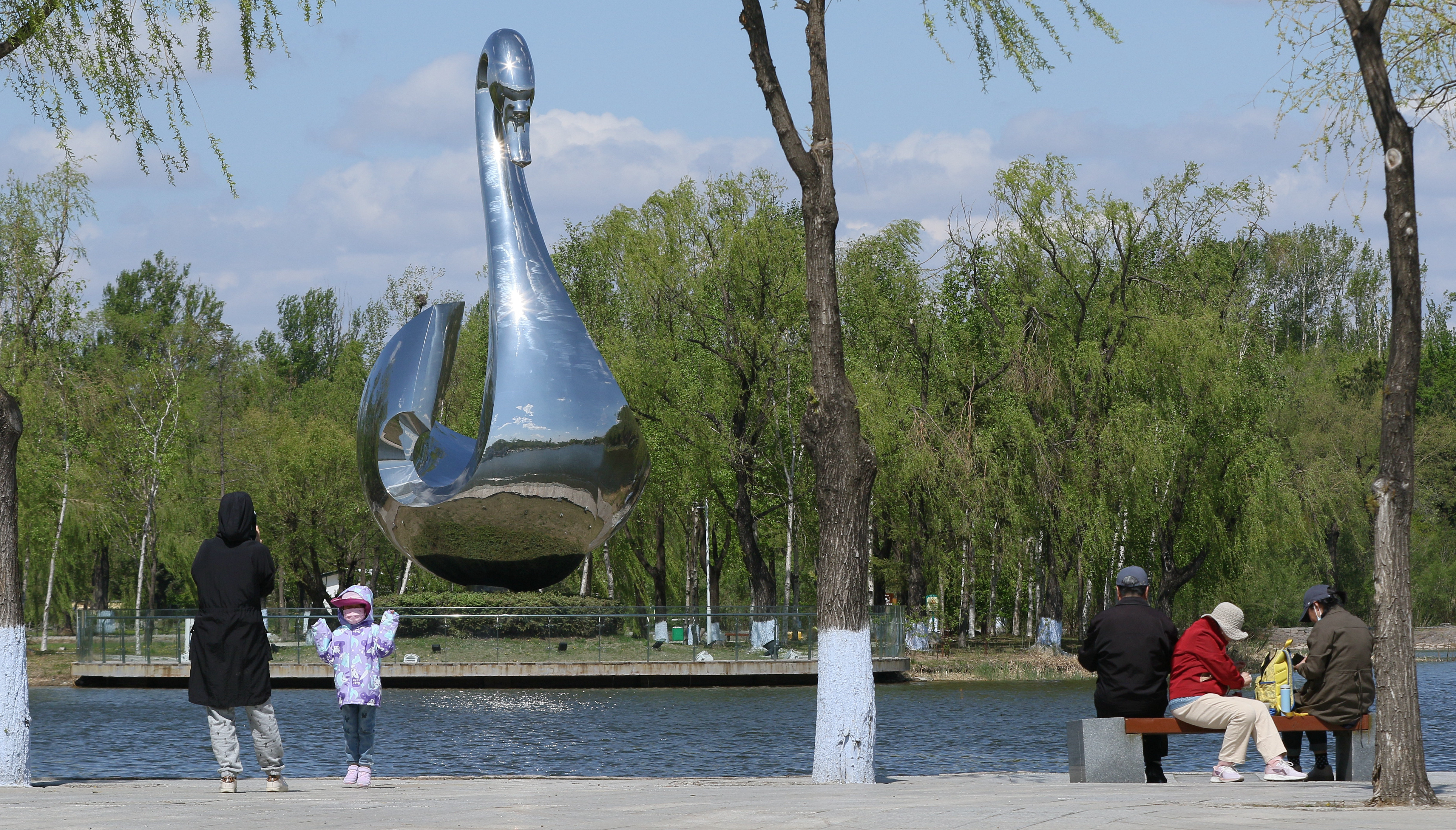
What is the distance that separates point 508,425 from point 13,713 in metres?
13.6

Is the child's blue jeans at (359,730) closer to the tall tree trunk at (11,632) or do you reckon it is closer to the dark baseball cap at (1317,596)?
the tall tree trunk at (11,632)

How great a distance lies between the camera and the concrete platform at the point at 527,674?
26266mm

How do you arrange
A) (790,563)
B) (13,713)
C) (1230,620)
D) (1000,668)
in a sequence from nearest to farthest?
(13,713)
(1230,620)
(1000,668)
(790,563)

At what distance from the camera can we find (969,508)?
31.4 meters

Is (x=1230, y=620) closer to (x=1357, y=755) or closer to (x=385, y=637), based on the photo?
(x=1357, y=755)

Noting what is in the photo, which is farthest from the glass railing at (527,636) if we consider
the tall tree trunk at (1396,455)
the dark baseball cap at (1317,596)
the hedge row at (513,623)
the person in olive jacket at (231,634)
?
the tall tree trunk at (1396,455)

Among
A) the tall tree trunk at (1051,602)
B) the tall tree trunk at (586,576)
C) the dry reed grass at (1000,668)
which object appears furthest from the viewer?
the tall tree trunk at (586,576)

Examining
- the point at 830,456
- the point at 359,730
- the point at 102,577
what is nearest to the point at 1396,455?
the point at 830,456

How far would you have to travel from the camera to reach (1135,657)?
30.3ft

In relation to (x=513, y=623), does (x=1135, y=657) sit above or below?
above

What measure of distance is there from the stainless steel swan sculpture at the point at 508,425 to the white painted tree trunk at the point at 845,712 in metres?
13.4

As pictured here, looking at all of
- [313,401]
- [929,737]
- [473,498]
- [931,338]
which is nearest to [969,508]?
[931,338]

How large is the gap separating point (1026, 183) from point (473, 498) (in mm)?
15451

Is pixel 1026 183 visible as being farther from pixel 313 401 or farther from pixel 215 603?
pixel 313 401
